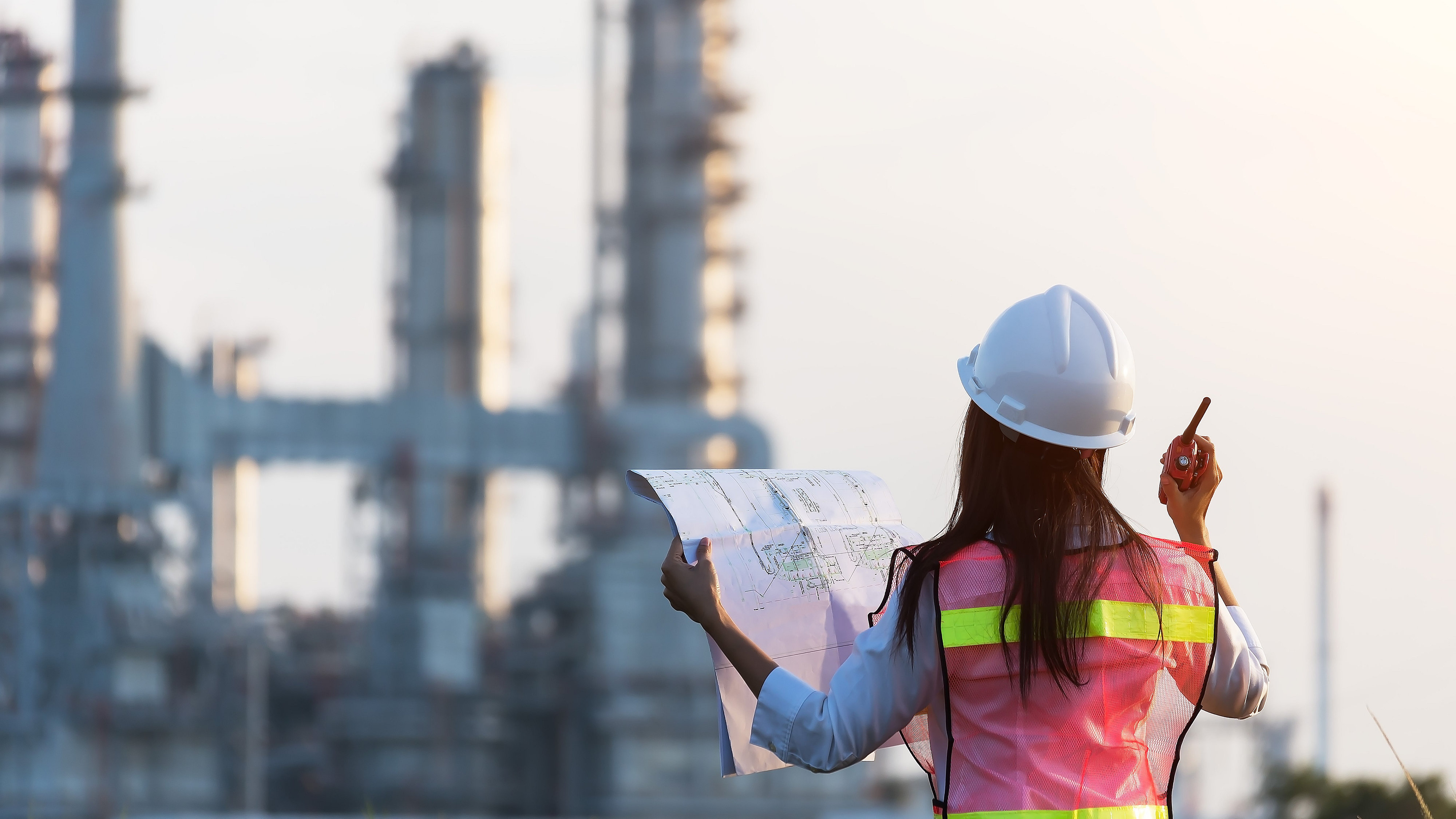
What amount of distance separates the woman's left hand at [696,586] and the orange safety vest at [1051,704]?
0.33 m

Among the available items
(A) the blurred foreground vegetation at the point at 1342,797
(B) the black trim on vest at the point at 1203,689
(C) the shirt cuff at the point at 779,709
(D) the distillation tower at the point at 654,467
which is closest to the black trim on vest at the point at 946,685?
(C) the shirt cuff at the point at 779,709

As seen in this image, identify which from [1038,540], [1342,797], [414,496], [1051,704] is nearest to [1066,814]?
[1051,704]

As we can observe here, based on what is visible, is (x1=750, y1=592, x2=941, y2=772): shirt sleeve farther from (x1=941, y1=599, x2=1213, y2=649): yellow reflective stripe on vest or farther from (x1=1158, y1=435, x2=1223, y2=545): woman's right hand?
(x1=1158, y1=435, x2=1223, y2=545): woman's right hand

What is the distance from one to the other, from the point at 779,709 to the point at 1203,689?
614mm

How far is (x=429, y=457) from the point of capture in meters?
28.1

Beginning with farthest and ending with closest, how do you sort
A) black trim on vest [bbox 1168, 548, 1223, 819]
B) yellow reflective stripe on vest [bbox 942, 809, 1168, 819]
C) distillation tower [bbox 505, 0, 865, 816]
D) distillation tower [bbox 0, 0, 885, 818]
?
distillation tower [bbox 505, 0, 865, 816]
distillation tower [bbox 0, 0, 885, 818]
black trim on vest [bbox 1168, 548, 1223, 819]
yellow reflective stripe on vest [bbox 942, 809, 1168, 819]

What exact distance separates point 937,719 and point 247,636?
87.2 feet

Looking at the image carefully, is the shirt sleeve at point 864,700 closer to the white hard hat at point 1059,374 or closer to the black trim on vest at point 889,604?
the black trim on vest at point 889,604

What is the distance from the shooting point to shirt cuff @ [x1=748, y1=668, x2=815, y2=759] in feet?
7.22

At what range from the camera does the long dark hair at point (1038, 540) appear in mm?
2139

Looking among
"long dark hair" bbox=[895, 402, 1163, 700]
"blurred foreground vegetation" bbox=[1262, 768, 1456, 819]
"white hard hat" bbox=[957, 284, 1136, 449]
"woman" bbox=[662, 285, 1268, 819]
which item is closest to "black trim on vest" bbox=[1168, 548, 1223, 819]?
"woman" bbox=[662, 285, 1268, 819]

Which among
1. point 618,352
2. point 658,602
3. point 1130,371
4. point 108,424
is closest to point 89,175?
point 108,424

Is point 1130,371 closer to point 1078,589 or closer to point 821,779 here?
point 1078,589

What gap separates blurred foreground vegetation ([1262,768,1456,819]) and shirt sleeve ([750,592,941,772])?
626cm
